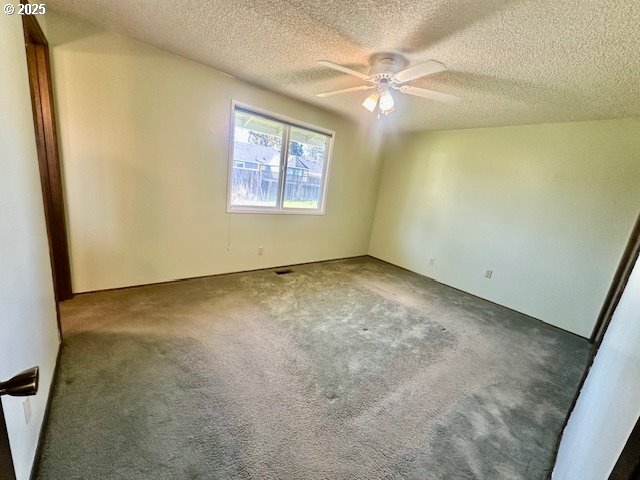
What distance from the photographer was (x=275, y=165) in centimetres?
357

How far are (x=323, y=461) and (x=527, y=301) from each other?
3.38 meters

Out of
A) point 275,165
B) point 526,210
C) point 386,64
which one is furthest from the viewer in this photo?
point 275,165

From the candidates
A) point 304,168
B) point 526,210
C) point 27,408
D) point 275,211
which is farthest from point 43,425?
point 526,210

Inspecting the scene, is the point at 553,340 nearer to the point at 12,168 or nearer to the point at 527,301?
the point at 527,301

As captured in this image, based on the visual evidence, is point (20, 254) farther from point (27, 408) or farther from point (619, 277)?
point (619, 277)

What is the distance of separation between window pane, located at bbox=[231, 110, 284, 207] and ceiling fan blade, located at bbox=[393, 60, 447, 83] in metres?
1.86

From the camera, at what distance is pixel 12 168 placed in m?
1.05

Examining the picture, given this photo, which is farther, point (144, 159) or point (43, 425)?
point (144, 159)

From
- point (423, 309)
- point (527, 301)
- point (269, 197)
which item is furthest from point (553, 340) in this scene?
point (269, 197)

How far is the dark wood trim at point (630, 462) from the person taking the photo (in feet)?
1.47

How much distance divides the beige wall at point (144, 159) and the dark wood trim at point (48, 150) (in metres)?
0.08

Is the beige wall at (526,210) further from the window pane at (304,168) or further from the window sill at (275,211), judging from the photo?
the window sill at (275,211)

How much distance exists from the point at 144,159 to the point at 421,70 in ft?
8.45

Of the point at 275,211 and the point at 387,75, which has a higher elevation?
→ the point at 387,75
